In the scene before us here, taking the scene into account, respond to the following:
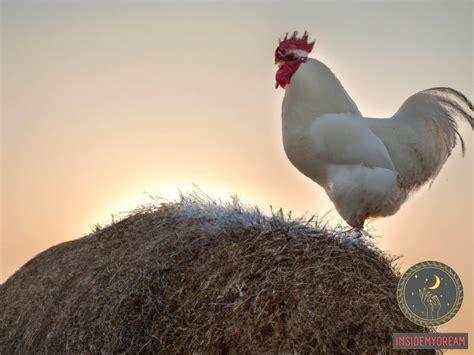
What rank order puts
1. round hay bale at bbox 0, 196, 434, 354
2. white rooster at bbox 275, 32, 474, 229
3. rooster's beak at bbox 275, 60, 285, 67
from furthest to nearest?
rooster's beak at bbox 275, 60, 285, 67
white rooster at bbox 275, 32, 474, 229
round hay bale at bbox 0, 196, 434, 354

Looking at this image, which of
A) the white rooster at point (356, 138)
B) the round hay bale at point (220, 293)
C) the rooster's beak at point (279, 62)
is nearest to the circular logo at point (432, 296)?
the round hay bale at point (220, 293)

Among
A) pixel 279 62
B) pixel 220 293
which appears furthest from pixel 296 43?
pixel 220 293

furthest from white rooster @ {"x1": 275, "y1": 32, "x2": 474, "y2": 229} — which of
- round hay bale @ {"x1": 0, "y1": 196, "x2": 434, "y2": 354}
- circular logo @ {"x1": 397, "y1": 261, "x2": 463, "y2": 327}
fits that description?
circular logo @ {"x1": 397, "y1": 261, "x2": 463, "y2": 327}

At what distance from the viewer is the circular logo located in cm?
385

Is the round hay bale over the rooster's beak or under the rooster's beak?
under

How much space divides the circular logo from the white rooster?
112 centimetres

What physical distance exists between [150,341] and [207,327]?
0.37 m

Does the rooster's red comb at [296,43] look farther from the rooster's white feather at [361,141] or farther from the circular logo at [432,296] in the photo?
the circular logo at [432,296]

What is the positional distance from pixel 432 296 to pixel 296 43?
7.65 ft

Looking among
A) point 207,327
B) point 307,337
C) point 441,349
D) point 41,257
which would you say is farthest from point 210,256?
point 41,257

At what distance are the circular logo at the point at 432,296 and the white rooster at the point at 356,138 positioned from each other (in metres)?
1.12

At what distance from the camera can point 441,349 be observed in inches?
156

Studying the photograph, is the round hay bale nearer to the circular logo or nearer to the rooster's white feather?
the circular logo

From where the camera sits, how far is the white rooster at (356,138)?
4965 mm
